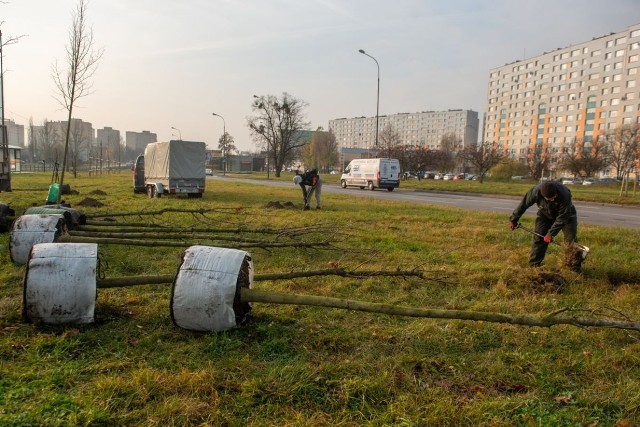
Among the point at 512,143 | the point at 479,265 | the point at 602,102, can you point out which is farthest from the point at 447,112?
the point at 479,265

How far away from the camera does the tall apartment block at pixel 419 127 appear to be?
15000cm

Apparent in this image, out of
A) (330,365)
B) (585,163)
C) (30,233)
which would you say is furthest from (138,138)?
(330,365)

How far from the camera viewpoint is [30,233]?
5.73m

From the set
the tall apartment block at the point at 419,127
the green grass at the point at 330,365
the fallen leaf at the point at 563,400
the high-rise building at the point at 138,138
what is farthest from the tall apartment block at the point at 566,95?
the high-rise building at the point at 138,138

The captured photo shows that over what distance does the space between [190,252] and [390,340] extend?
1.88m

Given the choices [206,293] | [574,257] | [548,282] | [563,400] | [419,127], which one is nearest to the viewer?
[563,400]

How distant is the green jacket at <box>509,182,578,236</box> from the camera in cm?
644

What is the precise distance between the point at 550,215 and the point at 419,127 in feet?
Result: 528

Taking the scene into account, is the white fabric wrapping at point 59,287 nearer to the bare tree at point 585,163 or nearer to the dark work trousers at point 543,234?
the dark work trousers at point 543,234

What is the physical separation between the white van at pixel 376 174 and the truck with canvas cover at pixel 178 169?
1404 centimetres

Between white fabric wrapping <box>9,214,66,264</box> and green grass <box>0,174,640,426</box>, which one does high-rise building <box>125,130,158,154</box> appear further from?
green grass <box>0,174,640,426</box>

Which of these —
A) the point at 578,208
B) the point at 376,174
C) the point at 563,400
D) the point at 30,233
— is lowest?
the point at 563,400

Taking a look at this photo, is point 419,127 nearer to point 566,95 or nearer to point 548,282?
point 566,95

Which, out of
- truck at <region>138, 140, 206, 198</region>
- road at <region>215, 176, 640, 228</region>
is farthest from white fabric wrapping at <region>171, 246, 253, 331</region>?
truck at <region>138, 140, 206, 198</region>
